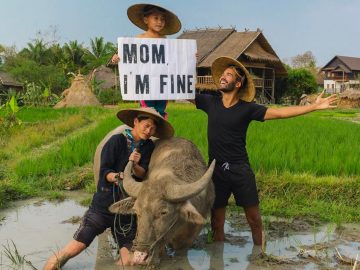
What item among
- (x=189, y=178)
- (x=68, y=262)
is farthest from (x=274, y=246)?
(x=68, y=262)

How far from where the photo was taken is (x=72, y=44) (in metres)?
34.0

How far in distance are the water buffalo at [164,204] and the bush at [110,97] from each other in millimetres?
22089

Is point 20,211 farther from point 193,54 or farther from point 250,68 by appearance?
point 250,68

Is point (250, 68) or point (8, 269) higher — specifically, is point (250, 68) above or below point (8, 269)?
above

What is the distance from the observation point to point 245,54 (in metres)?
23.8

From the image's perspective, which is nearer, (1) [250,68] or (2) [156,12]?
(2) [156,12]

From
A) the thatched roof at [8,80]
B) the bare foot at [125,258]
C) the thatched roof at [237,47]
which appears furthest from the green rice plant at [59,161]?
the thatched roof at [8,80]

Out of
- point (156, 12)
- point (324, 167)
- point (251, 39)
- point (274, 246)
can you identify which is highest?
point (251, 39)

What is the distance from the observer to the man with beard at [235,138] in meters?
3.60

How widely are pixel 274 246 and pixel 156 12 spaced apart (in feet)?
7.02

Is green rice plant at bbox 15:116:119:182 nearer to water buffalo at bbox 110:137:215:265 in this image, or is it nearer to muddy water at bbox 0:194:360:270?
muddy water at bbox 0:194:360:270

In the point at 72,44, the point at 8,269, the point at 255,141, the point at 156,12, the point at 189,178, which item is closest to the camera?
the point at 8,269

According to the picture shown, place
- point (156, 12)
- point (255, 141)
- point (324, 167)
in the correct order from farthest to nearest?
point (255, 141)
point (324, 167)
point (156, 12)

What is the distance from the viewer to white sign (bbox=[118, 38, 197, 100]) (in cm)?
398
